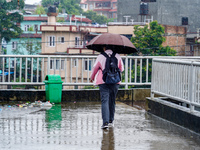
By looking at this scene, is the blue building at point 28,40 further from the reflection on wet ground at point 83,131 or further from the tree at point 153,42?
the reflection on wet ground at point 83,131

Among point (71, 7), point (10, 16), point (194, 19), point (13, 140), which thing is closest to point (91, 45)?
point (13, 140)

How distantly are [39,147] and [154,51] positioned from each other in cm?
5218

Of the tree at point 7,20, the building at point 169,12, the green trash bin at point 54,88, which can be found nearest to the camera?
the green trash bin at point 54,88

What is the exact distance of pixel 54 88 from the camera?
1223 centimetres

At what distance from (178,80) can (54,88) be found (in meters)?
3.88

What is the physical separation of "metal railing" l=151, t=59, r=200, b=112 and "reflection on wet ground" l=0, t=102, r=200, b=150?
0.58 metres

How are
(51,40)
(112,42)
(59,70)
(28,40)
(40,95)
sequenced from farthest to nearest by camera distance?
(28,40)
(51,40)
(59,70)
(40,95)
(112,42)

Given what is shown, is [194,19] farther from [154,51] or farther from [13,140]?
[13,140]

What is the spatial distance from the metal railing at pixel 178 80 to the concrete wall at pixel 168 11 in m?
64.7

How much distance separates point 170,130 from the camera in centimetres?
866

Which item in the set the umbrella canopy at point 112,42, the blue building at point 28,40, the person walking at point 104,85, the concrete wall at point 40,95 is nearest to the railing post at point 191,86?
the umbrella canopy at point 112,42

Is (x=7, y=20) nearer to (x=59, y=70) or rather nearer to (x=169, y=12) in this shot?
(x=169, y=12)

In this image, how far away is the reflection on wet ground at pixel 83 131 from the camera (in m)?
7.21

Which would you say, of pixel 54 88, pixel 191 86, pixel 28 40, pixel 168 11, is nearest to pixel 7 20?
pixel 28 40
